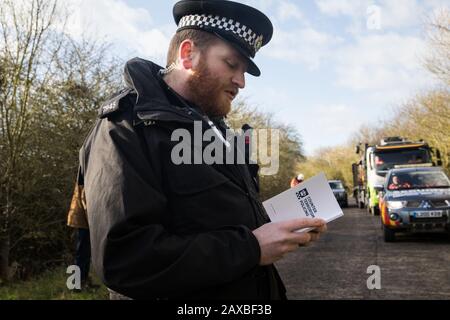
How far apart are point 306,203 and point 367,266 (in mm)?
6444

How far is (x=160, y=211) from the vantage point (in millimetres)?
1429

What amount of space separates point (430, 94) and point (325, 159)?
28.8 meters

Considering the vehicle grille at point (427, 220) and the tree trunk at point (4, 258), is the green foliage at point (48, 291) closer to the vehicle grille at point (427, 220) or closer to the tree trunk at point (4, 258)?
the tree trunk at point (4, 258)

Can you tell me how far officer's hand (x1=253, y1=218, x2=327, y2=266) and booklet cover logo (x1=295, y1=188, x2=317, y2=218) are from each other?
4.5 inches

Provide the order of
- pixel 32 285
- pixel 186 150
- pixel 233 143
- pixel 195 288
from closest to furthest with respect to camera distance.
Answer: pixel 195 288, pixel 186 150, pixel 233 143, pixel 32 285

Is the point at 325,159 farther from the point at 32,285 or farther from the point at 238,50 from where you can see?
the point at 238,50

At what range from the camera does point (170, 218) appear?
1499 mm

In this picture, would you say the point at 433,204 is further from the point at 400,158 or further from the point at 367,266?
the point at 400,158

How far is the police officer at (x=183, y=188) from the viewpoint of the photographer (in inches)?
53.7

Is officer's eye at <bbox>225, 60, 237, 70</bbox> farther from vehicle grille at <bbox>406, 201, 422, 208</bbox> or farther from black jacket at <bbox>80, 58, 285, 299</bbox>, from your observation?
vehicle grille at <bbox>406, 201, 422, 208</bbox>

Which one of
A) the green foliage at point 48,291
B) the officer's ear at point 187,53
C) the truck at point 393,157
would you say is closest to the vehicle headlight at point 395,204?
the green foliage at point 48,291

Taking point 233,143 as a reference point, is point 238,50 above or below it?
above

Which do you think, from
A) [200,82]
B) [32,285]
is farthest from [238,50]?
[32,285]

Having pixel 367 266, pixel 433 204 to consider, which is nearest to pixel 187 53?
pixel 367 266
